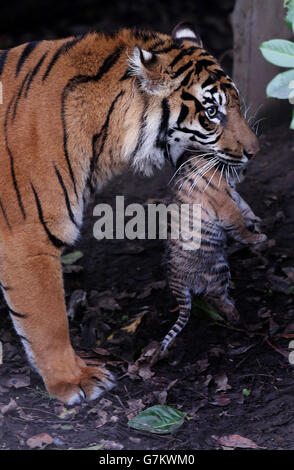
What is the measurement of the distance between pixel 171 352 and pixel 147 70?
57.7 inches

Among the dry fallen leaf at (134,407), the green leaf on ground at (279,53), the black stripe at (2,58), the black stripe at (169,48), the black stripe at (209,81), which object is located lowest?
the dry fallen leaf at (134,407)

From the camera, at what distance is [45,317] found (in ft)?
10.7

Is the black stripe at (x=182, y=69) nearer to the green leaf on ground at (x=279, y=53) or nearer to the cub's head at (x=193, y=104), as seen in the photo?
the cub's head at (x=193, y=104)

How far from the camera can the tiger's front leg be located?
126 inches

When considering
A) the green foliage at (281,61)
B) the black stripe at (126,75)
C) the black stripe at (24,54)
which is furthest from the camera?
the black stripe at (24,54)

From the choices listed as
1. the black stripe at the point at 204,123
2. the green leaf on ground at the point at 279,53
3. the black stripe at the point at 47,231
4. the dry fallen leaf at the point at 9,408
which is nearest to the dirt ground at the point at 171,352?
the dry fallen leaf at the point at 9,408

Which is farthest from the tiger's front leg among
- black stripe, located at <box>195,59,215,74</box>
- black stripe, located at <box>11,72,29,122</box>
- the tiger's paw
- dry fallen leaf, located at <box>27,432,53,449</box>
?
black stripe, located at <box>195,59,215,74</box>

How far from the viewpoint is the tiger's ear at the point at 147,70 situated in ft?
10.1

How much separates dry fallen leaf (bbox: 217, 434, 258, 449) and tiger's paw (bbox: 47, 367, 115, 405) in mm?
682

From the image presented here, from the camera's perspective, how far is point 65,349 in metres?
3.36

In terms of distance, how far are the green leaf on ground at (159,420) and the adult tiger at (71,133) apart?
0.32 metres

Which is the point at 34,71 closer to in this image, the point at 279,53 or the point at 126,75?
the point at 126,75

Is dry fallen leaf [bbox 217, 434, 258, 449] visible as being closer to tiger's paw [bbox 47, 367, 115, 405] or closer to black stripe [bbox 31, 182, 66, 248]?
tiger's paw [bbox 47, 367, 115, 405]

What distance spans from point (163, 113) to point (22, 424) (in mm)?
1560
